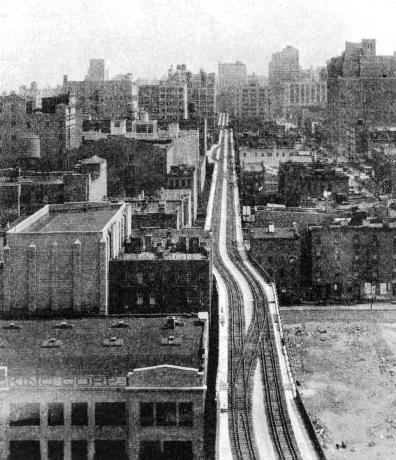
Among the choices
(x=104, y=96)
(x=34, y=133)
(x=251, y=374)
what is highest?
(x=104, y=96)

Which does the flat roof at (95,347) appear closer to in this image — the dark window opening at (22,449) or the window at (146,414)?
the window at (146,414)

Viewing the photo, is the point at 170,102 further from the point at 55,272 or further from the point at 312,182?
the point at 55,272

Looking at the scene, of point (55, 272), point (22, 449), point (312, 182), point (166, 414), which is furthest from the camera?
point (312, 182)

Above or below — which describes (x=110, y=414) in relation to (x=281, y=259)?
below

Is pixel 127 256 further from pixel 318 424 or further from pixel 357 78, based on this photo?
pixel 357 78

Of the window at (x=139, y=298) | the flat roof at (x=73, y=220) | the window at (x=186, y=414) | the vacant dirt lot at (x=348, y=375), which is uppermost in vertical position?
the flat roof at (x=73, y=220)

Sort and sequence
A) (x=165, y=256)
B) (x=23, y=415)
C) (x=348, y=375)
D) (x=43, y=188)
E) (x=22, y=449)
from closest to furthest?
(x=22, y=449) → (x=23, y=415) → (x=165, y=256) → (x=348, y=375) → (x=43, y=188)

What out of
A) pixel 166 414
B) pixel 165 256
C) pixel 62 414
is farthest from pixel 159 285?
pixel 62 414

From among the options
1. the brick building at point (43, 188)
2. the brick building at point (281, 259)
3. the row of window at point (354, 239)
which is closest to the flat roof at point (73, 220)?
the brick building at point (43, 188)
